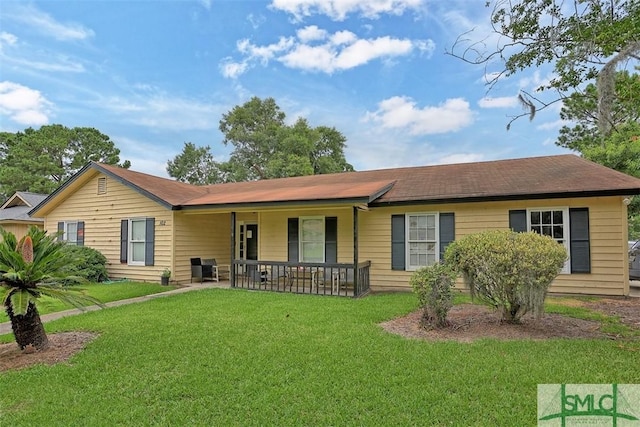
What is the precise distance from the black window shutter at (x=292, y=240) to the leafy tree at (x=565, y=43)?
699 centimetres

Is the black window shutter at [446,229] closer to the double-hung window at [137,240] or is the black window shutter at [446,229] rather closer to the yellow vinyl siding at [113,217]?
the yellow vinyl siding at [113,217]

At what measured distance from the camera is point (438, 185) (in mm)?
11023

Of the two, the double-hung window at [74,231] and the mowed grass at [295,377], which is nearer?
the mowed grass at [295,377]

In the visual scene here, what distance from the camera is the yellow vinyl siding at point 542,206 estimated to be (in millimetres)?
8633

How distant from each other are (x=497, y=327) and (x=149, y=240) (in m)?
10.8

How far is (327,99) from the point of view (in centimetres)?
1950

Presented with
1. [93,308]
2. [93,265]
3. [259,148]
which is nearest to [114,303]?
[93,308]

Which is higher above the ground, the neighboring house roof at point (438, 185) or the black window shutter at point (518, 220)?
the neighboring house roof at point (438, 185)

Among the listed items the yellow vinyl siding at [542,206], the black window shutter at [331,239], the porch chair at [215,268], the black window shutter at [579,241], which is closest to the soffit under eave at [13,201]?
the porch chair at [215,268]

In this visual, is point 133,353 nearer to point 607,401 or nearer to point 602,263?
point 607,401

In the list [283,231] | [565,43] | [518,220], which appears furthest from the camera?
[283,231]

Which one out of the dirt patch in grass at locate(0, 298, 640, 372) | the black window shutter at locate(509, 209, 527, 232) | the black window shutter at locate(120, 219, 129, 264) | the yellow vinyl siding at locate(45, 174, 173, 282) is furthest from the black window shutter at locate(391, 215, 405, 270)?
the black window shutter at locate(120, 219, 129, 264)

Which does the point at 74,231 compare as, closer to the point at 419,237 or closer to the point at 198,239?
the point at 198,239

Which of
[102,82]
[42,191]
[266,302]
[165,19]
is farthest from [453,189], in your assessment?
[42,191]
